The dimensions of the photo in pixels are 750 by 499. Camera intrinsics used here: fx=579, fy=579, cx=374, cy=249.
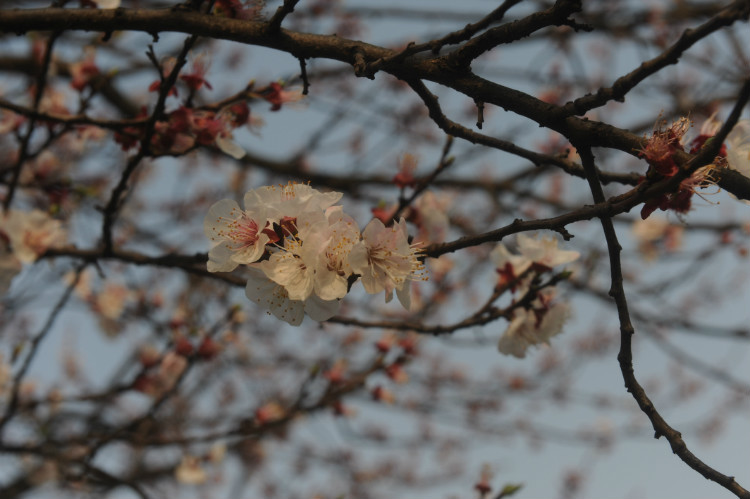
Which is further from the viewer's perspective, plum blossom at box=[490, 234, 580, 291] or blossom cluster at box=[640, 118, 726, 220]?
plum blossom at box=[490, 234, 580, 291]

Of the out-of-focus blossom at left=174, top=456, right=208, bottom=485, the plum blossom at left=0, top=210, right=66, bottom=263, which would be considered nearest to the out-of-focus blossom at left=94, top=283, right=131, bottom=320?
the out-of-focus blossom at left=174, top=456, right=208, bottom=485

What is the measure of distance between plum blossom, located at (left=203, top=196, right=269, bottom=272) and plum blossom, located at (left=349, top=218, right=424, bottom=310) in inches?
9.2

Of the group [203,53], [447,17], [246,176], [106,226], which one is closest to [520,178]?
[447,17]

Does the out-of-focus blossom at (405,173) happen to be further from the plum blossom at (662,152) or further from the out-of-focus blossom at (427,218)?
the plum blossom at (662,152)

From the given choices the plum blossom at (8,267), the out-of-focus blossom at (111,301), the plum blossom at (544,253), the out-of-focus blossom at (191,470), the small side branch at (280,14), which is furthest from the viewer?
the out-of-focus blossom at (191,470)

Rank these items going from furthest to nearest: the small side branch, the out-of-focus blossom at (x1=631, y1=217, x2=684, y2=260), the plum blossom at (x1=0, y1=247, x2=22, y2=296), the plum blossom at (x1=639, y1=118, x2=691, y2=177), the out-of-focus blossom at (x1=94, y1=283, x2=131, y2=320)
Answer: the out-of-focus blossom at (x1=631, y1=217, x2=684, y2=260)
the out-of-focus blossom at (x1=94, y1=283, x2=131, y2=320)
the plum blossom at (x1=0, y1=247, x2=22, y2=296)
the small side branch
the plum blossom at (x1=639, y1=118, x2=691, y2=177)

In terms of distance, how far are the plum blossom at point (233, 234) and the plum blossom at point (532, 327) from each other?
962mm

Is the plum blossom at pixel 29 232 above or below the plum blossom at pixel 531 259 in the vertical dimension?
below

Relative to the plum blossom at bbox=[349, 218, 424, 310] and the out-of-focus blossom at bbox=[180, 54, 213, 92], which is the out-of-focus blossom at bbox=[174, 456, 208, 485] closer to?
the out-of-focus blossom at bbox=[180, 54, 213, 92]

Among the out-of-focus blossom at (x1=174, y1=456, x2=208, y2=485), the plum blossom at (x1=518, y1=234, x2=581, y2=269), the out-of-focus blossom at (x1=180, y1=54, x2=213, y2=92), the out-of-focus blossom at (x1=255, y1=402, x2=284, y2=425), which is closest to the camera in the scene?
the plum blossom at (x1=518, y1=234, x2=581, y2=269)

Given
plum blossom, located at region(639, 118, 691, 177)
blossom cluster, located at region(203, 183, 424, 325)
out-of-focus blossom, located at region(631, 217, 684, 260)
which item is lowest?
blossom cluster, located at region(203, 183, 424, 325)

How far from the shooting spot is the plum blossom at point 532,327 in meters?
1.92

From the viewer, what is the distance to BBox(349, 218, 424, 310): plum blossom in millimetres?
1292

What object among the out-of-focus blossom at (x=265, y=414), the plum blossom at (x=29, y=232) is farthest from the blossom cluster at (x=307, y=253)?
the out-of-focus blossom at (x=265, y=414)
